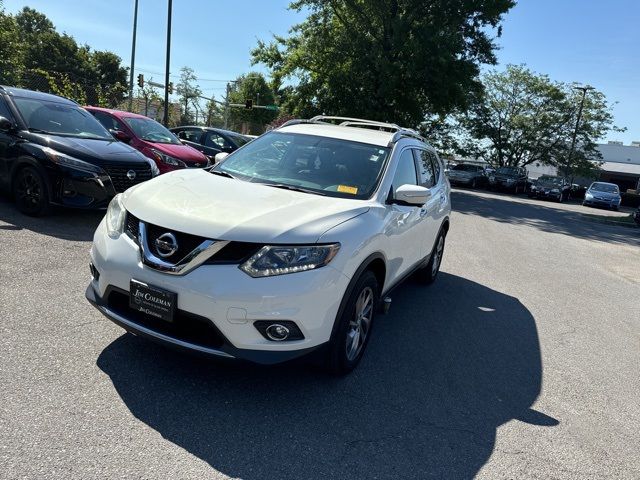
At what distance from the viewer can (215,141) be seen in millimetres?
14352

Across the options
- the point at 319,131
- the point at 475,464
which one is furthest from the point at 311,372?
the point at 319,131

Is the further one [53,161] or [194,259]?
[53,161]

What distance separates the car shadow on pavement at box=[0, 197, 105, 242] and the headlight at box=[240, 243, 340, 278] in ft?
14.1

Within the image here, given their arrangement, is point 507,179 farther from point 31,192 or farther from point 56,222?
point 31,192

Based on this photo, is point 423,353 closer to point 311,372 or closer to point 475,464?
point 311,372

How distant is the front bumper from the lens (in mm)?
2896

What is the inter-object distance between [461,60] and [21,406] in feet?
80.2

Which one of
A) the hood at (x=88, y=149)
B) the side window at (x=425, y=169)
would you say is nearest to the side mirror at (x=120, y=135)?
the hood at (x=88, y=149)

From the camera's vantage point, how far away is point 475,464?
114 inches

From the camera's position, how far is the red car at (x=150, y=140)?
10094 mm

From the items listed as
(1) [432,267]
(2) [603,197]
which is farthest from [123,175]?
(2) [603,197]

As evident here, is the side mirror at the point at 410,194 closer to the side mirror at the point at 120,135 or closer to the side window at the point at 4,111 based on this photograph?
the side window at the point at 4,111

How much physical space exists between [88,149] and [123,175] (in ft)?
1.89

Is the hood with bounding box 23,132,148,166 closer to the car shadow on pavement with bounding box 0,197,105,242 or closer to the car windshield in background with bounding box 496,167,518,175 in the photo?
the car shadow on pavement with bounding box 0,197,105,242
